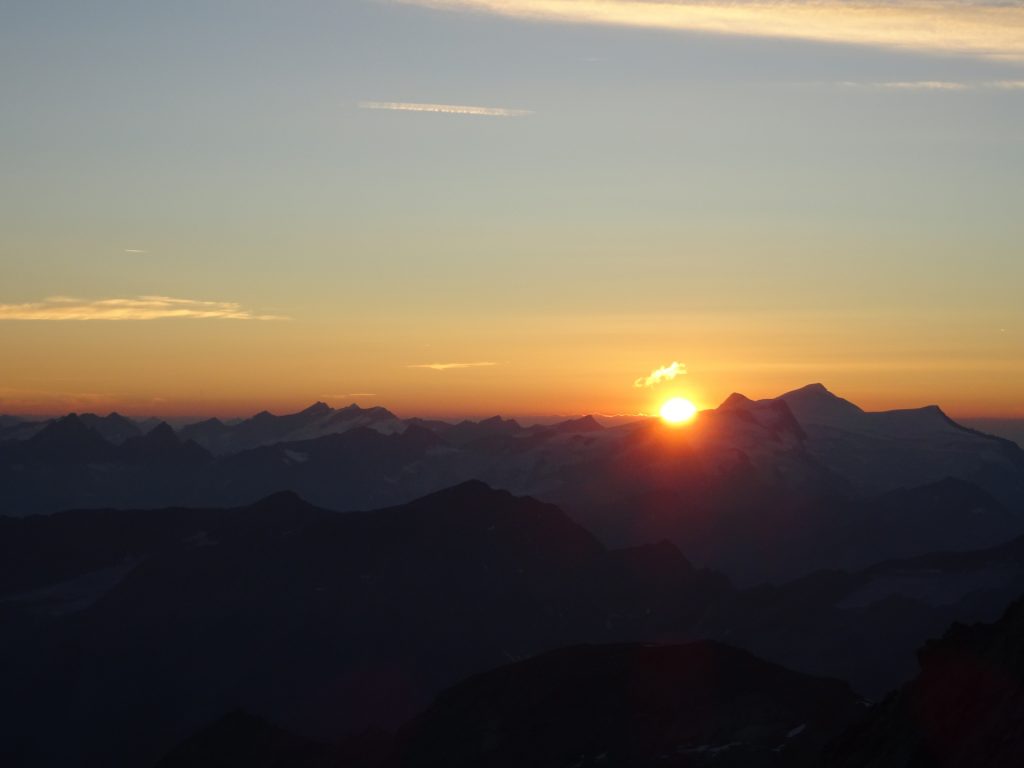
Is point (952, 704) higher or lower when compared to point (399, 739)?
higher

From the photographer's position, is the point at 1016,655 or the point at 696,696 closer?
the point at 1016,655

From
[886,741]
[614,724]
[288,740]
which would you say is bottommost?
[288,740]

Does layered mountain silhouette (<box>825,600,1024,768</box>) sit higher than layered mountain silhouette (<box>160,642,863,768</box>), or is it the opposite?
layered mountain silhouette (<box>825,600,1024,768</box>)

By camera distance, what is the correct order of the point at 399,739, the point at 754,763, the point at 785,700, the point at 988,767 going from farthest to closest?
the point at 399,739, the point at 785,700, the point at 754,763, the point at 988,767

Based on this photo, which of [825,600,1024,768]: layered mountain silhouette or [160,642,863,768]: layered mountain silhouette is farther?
[160,642,863,768]: layered mountain silhouette

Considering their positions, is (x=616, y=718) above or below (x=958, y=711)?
below

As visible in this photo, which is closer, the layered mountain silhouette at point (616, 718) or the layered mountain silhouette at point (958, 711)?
the layered mountain silhouette at point (958, 711)

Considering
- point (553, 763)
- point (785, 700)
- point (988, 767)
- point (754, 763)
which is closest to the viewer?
point (988, 767)

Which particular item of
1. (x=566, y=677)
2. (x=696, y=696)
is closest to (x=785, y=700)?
(x=696, y=696)

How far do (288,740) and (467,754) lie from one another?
137 ft

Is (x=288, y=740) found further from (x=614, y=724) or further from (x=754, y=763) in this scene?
(x=754, y=763)

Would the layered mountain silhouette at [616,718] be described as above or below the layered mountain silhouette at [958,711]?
below

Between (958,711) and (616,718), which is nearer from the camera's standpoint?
(958,711)

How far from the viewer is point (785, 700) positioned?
142 m
